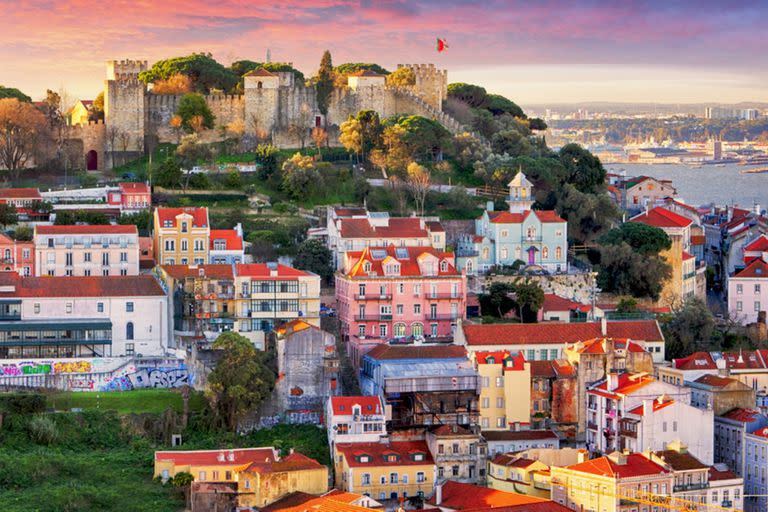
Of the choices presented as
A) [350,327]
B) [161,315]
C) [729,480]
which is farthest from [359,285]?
[729,480]

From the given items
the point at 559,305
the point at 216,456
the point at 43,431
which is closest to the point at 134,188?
the point at 559,305

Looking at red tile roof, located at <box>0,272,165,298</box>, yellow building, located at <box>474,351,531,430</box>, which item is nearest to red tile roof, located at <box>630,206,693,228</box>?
yellow building, located at <box>474,351,531,430</box>

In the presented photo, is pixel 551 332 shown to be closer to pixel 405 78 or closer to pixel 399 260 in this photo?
pixel 399 260

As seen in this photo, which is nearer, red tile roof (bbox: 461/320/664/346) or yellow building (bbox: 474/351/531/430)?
yellow building (bbox: 474/351/531/430)

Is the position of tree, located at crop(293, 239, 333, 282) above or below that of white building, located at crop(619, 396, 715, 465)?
above

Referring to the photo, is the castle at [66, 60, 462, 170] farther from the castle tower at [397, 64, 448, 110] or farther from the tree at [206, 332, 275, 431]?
the tree at [206, 332, 275, 431]

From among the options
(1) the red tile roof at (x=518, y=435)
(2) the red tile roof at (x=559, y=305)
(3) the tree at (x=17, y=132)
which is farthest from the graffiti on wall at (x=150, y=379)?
(3) the tree at (x=17, y=132)
